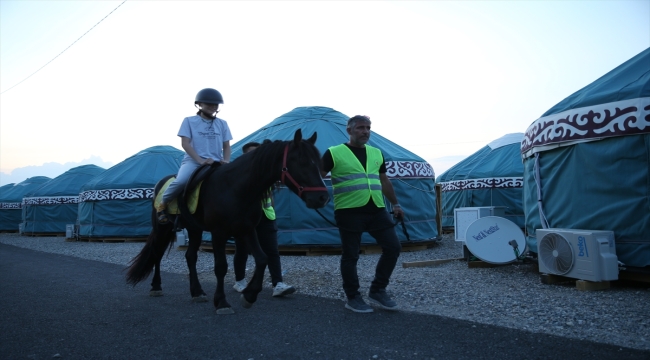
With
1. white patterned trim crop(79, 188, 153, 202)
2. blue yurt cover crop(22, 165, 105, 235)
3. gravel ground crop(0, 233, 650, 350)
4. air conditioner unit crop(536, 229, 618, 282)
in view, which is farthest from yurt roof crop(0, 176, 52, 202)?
air conditioner unit crop(536, 229, 618, 282)

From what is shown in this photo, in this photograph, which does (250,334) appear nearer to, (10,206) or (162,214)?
(162,214)

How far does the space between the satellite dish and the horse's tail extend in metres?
3.76

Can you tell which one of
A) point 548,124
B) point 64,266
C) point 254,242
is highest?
point 548,124

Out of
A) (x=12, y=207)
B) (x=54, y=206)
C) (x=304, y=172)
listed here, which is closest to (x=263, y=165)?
(x=304, y=172)

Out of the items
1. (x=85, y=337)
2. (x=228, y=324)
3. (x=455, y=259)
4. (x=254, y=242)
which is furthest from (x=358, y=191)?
(x=455, y=259)

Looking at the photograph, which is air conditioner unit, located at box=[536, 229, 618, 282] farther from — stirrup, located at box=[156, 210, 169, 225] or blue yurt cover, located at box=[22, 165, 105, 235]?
blue yurt cover, located at box=[22, 165, 105, 235]

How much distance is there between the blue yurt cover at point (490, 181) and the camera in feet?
42.5

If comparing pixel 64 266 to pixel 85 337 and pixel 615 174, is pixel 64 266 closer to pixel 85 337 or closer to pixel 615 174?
pixel 85 337

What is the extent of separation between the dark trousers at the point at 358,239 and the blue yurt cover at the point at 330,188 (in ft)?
15.6

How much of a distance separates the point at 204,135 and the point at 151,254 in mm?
1513

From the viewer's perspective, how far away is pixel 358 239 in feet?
13.0

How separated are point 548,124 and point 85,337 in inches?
210

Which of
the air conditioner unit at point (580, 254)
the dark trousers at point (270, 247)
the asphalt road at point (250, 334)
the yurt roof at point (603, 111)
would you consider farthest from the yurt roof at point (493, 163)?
the asphalt road at point (250, 334)

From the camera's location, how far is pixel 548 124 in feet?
19.2
